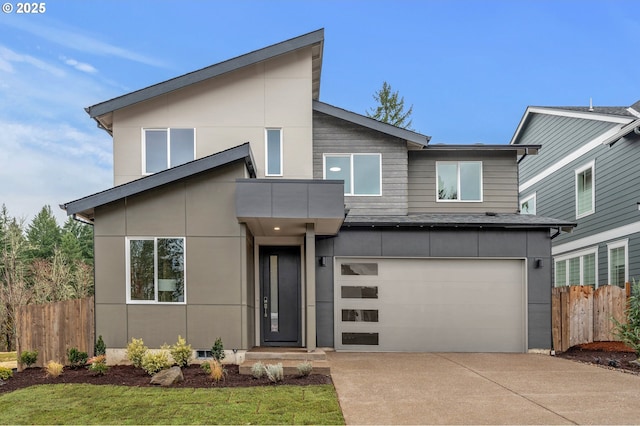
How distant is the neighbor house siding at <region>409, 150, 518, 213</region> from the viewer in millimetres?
14367

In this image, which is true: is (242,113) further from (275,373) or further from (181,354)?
(275,373)

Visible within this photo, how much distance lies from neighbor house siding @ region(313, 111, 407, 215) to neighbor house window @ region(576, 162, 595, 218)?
22.5 ft

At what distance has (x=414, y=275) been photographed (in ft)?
42.3

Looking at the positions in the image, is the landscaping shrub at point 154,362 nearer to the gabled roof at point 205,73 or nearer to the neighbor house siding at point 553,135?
the gabled roof at point 205,73

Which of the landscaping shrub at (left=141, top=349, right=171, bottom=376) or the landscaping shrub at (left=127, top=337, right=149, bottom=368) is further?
the landscaping shrub at (left=127, top=337, right=149, bottom=368)

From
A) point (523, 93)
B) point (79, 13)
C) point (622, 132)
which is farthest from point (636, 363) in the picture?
point (523, 93)

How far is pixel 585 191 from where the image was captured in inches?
662

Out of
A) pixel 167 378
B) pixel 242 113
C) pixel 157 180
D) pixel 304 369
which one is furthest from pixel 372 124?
pixel 167 378

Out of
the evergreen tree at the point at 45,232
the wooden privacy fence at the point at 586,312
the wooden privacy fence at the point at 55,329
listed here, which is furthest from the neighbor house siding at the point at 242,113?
the evergreen tree at the point at 45,232

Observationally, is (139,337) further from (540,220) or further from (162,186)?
(540,220)

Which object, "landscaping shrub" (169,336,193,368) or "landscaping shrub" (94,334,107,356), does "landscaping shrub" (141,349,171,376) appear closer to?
"landscaping shrub" (169,336,193,368)

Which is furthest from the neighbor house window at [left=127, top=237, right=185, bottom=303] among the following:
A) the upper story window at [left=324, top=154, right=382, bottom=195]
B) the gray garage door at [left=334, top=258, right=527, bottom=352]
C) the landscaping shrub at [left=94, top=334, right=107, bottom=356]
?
the upper story window at [left=324, top=154, right=382, bottom=195]

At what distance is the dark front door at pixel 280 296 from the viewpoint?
12719 mm

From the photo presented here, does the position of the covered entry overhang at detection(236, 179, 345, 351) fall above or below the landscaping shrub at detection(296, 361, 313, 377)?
above
